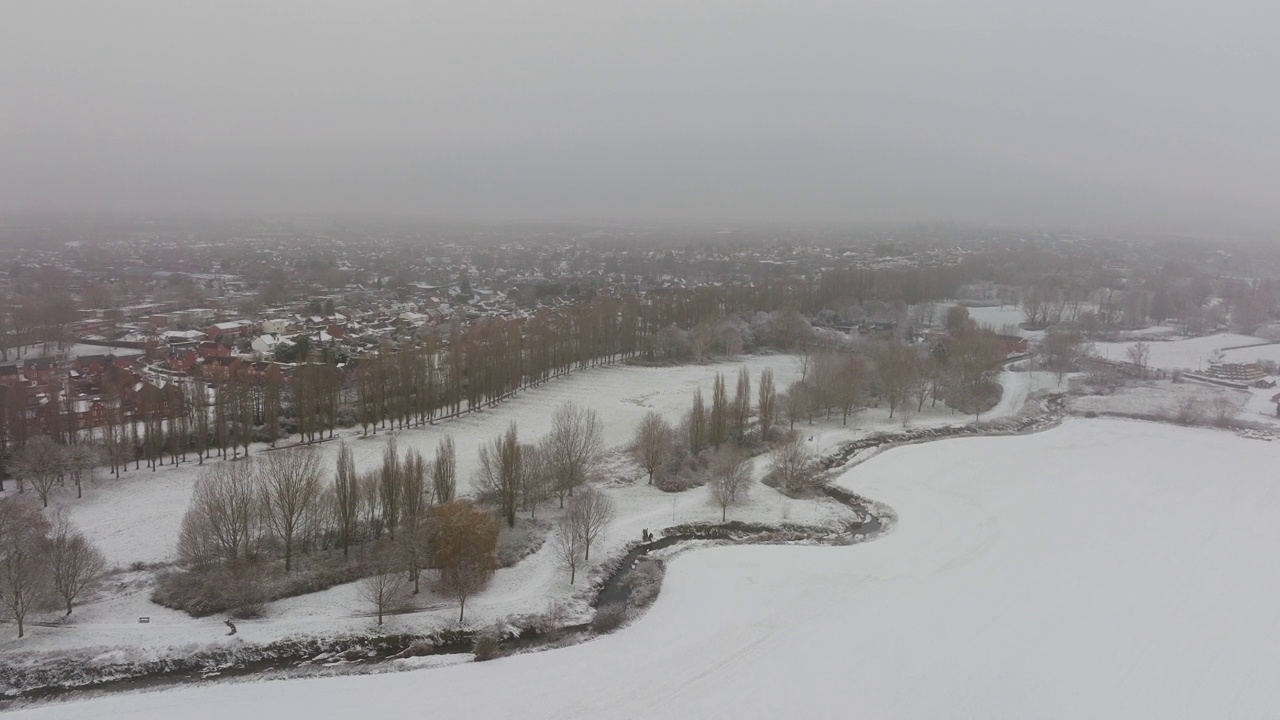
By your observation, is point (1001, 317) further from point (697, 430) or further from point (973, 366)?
point (697, 430)

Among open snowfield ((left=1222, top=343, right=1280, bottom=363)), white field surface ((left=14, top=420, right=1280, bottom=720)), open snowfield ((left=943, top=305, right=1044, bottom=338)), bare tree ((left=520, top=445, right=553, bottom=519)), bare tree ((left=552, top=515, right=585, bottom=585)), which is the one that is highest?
open snowfield ((left=943, top=305, right=1044, bottom=338))

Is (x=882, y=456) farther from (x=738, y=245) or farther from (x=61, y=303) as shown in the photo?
(x=738, y=245)

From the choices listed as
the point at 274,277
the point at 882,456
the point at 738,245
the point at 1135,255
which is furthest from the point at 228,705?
the point at 1135,255

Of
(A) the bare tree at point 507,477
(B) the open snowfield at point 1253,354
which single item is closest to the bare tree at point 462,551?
(A) the bare tree at point 507,477

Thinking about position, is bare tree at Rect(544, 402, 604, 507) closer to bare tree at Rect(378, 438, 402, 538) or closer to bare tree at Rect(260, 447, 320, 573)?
→ bare tree at Rect(378, 438, 402, 538)

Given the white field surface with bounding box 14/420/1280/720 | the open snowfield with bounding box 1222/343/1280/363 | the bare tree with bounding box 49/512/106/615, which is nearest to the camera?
the white field surface with bounding box 14/420/1280/720

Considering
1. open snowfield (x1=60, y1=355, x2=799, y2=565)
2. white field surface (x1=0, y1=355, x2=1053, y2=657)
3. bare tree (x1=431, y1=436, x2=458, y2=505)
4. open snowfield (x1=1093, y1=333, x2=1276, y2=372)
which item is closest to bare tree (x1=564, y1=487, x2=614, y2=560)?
white field surface (x1=0, y1=355, x2=1053, y2=657)

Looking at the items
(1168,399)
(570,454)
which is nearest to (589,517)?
(570,454)
